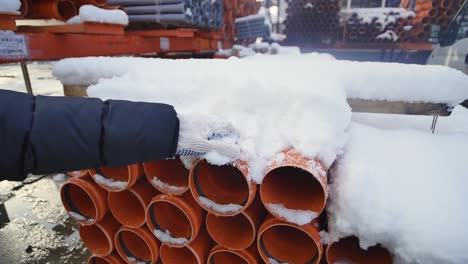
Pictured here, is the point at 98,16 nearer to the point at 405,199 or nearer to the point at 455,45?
the point at 405,199

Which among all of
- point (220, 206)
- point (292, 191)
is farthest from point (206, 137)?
point (292, 191)

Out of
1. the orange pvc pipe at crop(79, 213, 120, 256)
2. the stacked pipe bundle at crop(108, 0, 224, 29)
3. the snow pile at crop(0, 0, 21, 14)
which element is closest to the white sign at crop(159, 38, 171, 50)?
the stacked pipe bundle at crop(108, 0, 224, 29)

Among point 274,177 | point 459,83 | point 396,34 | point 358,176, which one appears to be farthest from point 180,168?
point 396,34

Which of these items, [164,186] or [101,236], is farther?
[101,236]

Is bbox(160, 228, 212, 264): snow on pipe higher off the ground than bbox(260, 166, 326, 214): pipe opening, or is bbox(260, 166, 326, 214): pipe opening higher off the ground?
bbox(260, 166, 326, 214): pipe opening

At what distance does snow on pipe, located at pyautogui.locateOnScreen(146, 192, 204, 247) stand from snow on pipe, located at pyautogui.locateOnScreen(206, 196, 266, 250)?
0.22ft

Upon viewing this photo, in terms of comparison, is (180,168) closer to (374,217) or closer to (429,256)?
(374,217)

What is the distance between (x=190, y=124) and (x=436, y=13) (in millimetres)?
5742

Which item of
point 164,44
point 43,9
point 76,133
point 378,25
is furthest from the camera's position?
point 378,25

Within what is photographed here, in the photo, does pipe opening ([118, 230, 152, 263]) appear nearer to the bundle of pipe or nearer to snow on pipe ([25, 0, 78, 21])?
snow on pipe ([25, 0, 78, 21])

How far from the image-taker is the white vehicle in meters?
2.85

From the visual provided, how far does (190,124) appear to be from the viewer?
100 cm

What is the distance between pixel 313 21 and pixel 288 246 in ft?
18.2

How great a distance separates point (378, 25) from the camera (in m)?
5.34
